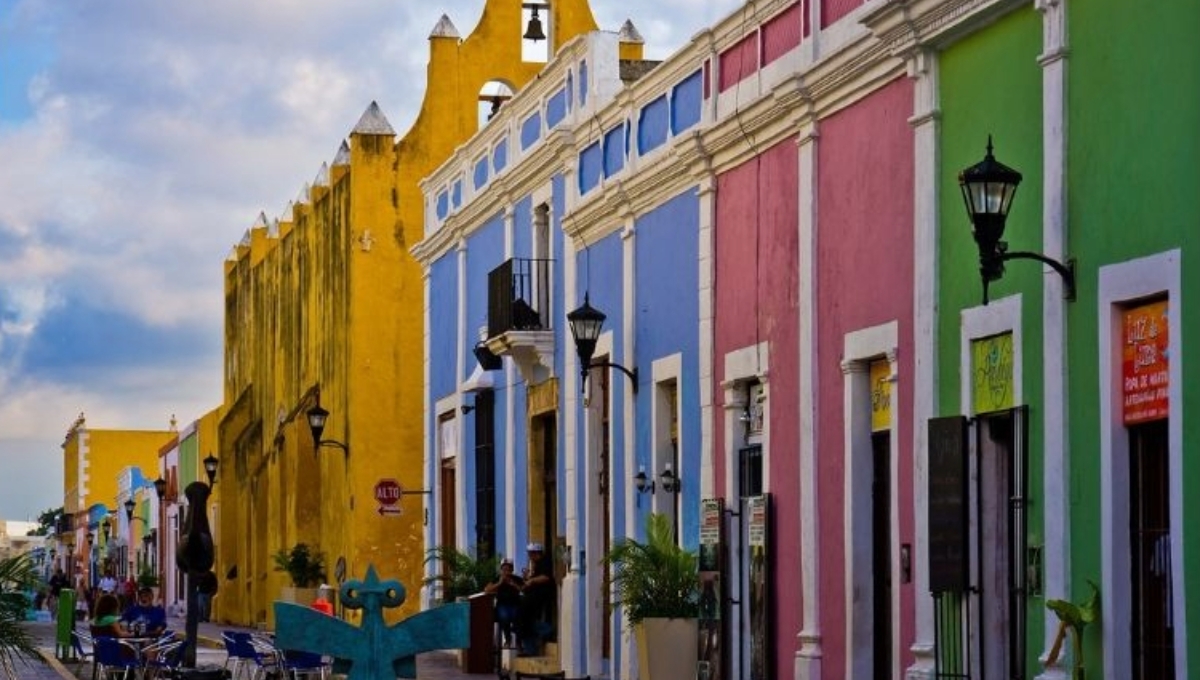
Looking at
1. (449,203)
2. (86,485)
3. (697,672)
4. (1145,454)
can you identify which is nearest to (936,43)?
(1145,454)

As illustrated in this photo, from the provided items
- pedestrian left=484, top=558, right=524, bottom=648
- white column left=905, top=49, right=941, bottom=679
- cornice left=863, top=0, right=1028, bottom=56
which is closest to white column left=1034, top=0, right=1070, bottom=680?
cornice left=863, top=0, right=1028, bottom=56

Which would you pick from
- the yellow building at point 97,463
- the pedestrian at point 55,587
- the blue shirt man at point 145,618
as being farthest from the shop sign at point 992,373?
the yellow building at point 97,463

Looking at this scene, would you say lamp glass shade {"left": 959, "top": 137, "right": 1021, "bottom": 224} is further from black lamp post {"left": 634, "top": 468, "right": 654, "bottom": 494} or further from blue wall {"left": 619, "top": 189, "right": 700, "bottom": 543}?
black lamp post {"left": 634, "top": 468, "right": 654, "bottom": 494}

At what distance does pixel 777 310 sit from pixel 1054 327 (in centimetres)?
600

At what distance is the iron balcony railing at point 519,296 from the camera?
92.0 feet

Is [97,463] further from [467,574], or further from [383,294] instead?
[467,574]

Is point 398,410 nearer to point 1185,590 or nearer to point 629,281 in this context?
point 629,281

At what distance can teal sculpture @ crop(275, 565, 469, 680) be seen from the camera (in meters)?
12.0

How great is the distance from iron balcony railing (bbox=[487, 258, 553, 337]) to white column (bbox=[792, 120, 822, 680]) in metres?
8.54

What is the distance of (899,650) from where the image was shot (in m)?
17.4

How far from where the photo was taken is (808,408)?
19.5 metres

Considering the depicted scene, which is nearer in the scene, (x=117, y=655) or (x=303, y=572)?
(x=117, y=655)

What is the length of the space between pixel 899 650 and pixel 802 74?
4.33m

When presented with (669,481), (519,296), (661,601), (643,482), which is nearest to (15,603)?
(661,601)
